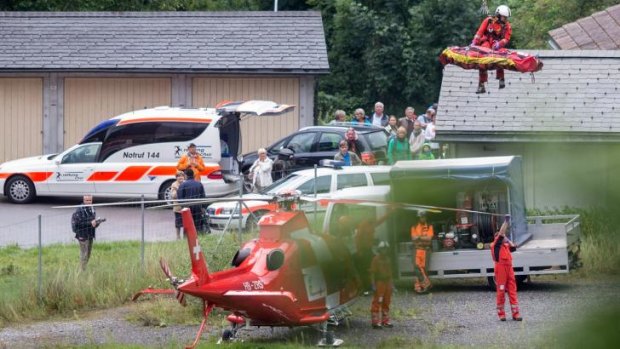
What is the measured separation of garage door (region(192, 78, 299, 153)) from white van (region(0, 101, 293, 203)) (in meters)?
3.10

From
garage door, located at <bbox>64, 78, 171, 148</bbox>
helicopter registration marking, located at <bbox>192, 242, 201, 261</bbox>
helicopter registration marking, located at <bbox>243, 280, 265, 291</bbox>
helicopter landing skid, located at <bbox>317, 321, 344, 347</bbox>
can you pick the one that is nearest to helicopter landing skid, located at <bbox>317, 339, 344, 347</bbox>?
helicopter landing skid, located at <bbox>317, 321, 344, 347</bbox>

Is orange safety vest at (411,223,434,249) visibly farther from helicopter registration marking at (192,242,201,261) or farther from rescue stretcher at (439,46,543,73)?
rescue stretcher at (439,46,543,73)

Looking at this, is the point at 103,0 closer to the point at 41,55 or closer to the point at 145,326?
the point at 41,55

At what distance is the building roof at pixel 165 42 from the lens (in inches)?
A: 1121

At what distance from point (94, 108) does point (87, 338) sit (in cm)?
1568

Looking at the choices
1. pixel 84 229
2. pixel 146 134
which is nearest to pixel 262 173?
pixel 146 134

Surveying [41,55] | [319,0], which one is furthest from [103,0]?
[41,55]

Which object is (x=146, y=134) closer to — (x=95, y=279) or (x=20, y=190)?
(x=20, y=190)

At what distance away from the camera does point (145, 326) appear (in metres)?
15.3

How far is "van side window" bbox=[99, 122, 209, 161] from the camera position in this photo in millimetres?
25219

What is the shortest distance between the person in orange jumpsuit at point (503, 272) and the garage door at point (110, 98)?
51.7 feet

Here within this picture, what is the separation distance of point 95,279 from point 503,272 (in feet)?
21.4

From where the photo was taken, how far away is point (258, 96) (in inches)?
1137

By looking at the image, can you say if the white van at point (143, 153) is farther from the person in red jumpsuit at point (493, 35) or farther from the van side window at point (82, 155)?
the person in red jumpsuit at point (493, 35)
